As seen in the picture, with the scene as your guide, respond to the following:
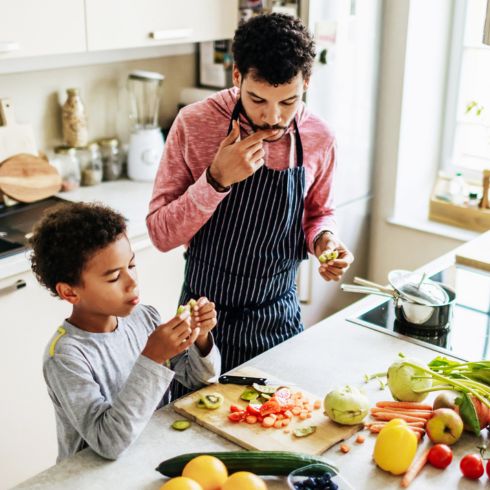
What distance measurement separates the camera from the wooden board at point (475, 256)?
7.29 feet

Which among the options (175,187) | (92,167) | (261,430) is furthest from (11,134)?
(261,430)

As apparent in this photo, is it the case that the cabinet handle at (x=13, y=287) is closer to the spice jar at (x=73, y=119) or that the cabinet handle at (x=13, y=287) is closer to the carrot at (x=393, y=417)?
the spice jar at (x=73, y=119)

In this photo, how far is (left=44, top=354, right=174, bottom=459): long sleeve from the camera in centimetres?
133

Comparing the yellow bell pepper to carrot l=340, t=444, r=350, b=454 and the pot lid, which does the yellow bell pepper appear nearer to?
carrot l=340, t=444, r=350, b=454

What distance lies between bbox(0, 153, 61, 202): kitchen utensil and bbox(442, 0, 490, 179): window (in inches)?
71.0

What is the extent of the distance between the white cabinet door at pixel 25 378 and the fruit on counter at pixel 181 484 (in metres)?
1.27

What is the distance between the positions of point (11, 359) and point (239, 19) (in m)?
1.63

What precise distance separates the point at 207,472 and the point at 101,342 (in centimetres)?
38

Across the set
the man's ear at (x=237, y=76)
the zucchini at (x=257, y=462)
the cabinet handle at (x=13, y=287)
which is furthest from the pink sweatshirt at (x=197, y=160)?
the cabinet handle at (x=13, y=287)

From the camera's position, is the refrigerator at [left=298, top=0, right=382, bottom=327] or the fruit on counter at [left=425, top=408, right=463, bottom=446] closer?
the fruit on counter at [left=425, top=408, right=463, bottom=446]

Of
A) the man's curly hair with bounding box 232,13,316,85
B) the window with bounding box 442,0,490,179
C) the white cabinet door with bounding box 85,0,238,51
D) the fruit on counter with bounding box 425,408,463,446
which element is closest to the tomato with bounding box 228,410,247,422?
the fruit on counter with bounding box 425,408,463,446

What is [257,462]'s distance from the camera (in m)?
1.28

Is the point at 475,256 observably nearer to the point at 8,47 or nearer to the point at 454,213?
the point at 454,213

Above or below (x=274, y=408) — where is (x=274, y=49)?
above
